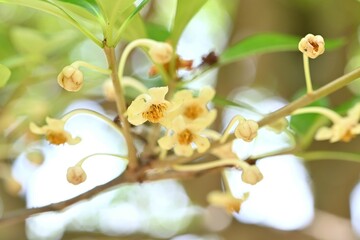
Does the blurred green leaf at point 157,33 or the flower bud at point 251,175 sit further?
the blurred green leaf at point 157,33

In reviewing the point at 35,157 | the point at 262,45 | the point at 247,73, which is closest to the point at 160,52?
the point at 262,45

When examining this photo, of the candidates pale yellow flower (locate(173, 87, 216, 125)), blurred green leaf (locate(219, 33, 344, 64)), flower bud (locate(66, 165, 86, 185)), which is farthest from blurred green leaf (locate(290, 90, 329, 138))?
flower bud (locate(66, 165, 86, 185))

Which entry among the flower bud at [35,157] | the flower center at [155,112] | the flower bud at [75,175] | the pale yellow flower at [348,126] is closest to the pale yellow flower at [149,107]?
the flower center at [155,112]

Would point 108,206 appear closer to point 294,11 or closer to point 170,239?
point 170,239

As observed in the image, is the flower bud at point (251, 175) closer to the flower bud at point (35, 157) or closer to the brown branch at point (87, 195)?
the brown branch at point (87, 195)

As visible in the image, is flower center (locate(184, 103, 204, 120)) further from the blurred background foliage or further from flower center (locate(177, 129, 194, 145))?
the blurred background foliage

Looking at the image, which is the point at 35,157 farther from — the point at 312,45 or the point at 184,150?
the point at 312,45

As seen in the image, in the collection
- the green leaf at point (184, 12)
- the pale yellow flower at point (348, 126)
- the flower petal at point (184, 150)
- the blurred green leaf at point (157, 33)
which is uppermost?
the blurred green leaf at point (157, 33)
